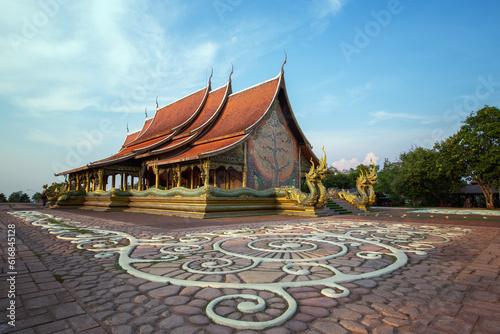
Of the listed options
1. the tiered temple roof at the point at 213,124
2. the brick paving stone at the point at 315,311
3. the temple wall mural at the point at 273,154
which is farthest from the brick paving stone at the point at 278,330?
the temple wall mural at the point at 273,154

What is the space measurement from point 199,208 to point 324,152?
513 cm

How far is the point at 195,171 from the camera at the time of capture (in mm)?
17797

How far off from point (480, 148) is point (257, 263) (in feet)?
77.5

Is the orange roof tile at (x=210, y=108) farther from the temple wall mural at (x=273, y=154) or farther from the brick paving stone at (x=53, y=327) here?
the brick paving stone at (x=53, y=327)

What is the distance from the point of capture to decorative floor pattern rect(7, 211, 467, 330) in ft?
6.31

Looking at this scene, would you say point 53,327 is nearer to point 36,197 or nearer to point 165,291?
point 165,291

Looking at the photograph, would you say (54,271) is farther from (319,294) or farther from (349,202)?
(349,202)

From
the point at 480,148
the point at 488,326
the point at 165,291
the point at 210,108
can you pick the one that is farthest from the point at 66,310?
the point at 480,148

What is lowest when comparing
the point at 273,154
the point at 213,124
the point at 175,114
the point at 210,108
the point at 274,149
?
the point at 273,154

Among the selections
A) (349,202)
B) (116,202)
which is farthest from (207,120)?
(349,202)

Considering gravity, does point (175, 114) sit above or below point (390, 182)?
above

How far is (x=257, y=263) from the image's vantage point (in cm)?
304

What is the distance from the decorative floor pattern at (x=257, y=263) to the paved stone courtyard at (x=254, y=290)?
12mm

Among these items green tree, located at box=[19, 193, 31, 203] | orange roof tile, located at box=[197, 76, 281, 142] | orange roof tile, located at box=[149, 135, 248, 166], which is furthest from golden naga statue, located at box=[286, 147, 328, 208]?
green tree, located at box=[19, 193, 31, 203]
